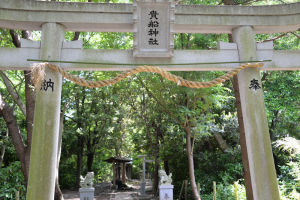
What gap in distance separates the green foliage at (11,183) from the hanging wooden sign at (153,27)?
26.4 ft

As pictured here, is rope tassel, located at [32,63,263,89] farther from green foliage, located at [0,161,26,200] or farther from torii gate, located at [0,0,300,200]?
green foliage, located at [0,161,26,200]

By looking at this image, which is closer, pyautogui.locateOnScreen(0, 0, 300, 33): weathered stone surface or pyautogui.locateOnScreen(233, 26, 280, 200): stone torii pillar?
pyautogui.locateOnScreen(233, 26, 280, 200): stone torii pillar

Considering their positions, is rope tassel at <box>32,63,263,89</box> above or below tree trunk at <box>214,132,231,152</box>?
above

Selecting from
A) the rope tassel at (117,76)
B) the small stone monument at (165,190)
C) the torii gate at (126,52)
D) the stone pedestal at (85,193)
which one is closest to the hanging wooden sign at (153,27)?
the torii gate at (126,52)

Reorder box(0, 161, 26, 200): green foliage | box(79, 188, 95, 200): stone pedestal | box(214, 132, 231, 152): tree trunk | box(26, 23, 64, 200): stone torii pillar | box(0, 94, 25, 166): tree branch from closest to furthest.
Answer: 1. box(26, 23, 64, 200): stone torii pillar
2. box(0, 94, 25, 166): tree branch
3. box(0, 161, 26, 200): green foliage
4. box(79, 188, 95, 200): stone pedestal
5. box(214, 132, 231, 152): tree trunk

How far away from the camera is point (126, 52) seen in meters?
4.13

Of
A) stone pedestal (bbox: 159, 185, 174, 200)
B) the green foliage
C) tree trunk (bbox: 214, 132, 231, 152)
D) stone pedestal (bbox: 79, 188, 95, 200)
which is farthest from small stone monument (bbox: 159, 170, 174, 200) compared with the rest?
the green foliage

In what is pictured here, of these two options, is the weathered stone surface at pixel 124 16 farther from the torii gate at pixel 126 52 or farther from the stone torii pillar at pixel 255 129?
the stone torii pillar at pixel 255 129

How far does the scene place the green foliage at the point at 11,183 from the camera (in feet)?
29.5

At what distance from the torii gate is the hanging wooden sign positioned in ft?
0.49

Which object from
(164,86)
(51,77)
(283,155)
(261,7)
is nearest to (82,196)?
(164,86)

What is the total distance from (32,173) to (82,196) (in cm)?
791

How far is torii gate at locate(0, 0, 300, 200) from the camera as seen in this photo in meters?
3.70

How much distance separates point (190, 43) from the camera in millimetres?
9242
